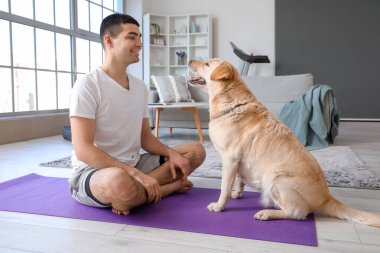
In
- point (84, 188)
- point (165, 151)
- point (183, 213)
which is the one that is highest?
point (165, 151)

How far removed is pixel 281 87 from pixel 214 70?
291cm

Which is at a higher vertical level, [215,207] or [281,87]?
[281,87]

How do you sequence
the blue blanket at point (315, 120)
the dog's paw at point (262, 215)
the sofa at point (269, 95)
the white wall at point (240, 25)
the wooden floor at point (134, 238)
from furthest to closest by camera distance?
the white wall at point (240, 25) < the sofa at point (269, 95) < the blue blanket at point (315, 120) < the dog's paw at point (262, 215) < the wooden floor at point (134, 238)

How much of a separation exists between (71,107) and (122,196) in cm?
47

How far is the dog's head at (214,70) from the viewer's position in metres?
1.64

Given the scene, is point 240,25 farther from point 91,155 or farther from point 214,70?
point 91,155

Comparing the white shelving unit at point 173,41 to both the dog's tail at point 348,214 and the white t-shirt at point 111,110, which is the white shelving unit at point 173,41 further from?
the dog's tail at point 348,214

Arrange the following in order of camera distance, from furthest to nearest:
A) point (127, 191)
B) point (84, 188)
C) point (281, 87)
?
point (281, 87)
point (84, 188)
point (127, 191)

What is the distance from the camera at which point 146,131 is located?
1.92m

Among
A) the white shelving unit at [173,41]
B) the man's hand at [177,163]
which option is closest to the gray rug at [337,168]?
the man's hand at [177,163]

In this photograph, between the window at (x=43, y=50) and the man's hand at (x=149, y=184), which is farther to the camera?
the window at (x=43, y=50)

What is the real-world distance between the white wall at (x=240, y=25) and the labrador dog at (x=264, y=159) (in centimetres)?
554

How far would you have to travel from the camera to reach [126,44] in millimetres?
1598

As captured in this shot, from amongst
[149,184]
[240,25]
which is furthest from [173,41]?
[149,184]
